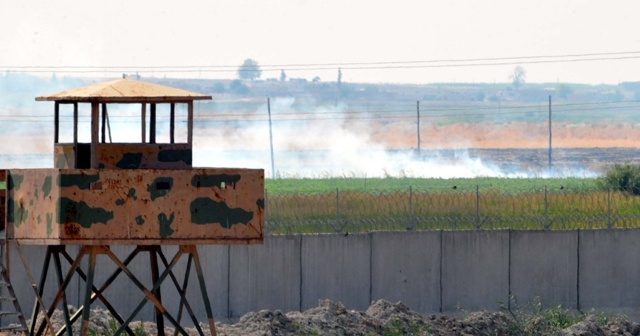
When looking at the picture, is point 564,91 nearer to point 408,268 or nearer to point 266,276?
point 408,268

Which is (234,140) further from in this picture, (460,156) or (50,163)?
(50,163)

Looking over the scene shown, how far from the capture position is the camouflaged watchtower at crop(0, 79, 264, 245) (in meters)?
18.8

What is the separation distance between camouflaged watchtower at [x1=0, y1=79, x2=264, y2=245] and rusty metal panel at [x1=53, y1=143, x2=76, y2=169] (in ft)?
1.13

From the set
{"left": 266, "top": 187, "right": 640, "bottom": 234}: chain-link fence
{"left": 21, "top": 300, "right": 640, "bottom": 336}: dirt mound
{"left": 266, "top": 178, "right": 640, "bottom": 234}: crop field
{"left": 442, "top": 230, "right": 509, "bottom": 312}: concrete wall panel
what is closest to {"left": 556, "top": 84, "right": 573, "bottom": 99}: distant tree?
{"left": 266, "top": 178, "right": 640, "bottom": 234}: crop field

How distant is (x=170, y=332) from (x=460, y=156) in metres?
71.7

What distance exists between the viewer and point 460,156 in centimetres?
9612

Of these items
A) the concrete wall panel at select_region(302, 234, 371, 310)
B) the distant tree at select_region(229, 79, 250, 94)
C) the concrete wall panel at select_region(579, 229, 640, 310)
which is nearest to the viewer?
the concrete wall panel at select_region(302, 234, 371, 310)

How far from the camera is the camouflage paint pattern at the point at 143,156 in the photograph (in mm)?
19391

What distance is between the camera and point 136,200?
1889 centimetres

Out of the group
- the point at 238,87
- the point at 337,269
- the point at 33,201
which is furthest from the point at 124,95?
the point at 238,87

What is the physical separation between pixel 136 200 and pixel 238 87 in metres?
112

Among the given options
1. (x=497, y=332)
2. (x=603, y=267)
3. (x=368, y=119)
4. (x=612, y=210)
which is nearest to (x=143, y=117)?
(x=497, y=332)

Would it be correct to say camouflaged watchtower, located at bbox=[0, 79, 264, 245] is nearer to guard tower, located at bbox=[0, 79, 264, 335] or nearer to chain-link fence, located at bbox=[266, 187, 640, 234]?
guard tower, located at bbox=[0, 79, 264, 335]

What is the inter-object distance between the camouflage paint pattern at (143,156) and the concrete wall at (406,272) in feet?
25.7
